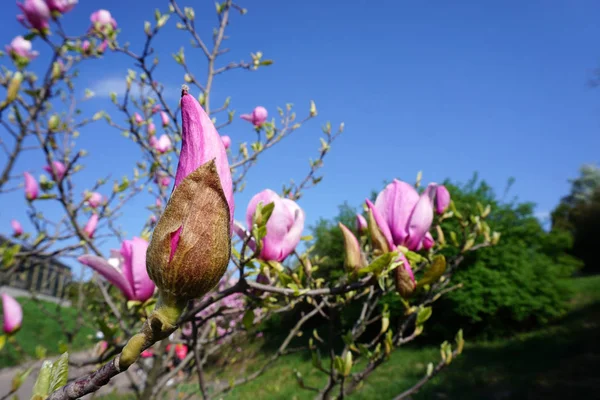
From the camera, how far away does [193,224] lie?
403 millimetres

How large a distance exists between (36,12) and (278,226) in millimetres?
1990

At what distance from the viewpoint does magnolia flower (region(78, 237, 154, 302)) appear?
0.82 meters

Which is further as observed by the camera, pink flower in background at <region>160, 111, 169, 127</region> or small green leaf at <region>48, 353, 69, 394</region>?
pink flower in background at <region>160, 111, 169, 127</region>

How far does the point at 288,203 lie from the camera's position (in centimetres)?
99

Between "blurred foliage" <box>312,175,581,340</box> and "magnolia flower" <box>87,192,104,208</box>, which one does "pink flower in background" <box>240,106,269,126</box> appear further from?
"blurred foliage" <box>312,175,581,340</box>

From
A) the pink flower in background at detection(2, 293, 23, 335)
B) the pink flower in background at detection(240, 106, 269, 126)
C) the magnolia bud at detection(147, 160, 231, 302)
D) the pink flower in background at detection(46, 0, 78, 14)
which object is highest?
the pink flower in background at detection(46, 0, 78, 14)

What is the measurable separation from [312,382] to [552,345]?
14.2 feet

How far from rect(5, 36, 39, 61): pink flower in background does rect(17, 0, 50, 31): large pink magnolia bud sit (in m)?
0.18

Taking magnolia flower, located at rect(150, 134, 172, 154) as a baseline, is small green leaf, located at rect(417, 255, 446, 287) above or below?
below

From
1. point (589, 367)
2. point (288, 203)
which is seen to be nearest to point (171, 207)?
point (288, 203)

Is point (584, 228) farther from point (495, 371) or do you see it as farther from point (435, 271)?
point (435, 271)

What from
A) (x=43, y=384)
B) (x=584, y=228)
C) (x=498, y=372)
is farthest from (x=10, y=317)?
(x=584, y=228)

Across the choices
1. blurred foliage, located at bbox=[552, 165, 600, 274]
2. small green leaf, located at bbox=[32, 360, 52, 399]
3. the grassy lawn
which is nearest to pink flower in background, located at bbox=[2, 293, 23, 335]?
small green leaf, located at bbox=[32, 360, 52, 399]

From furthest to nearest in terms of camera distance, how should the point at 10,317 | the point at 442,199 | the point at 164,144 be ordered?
1. the point at 164,144
2. the point at 442,199
3. the point at 10,317
